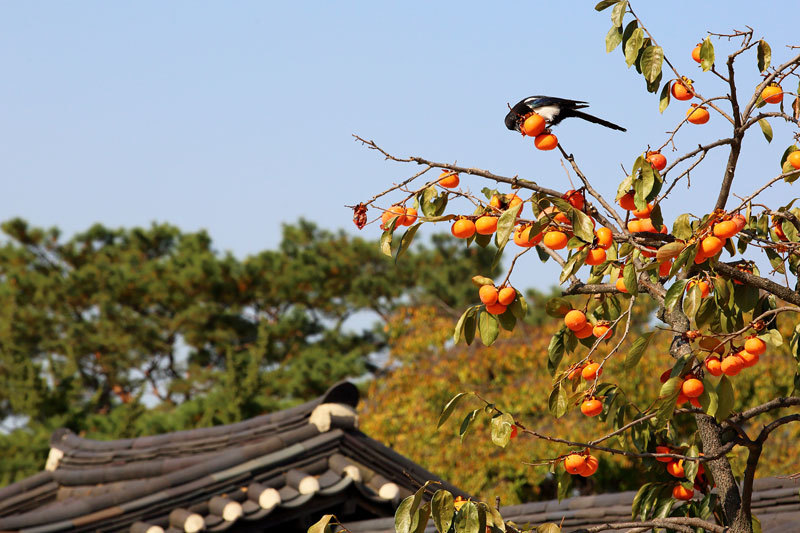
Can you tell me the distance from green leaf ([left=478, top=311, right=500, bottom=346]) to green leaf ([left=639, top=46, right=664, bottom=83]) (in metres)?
0.96

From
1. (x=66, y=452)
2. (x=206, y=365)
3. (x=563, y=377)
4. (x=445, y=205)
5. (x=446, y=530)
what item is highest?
(x=206, y=365)

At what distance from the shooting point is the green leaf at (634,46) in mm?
3057

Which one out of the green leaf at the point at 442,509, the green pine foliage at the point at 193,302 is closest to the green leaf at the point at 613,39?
the green leaf at the point at 442,509

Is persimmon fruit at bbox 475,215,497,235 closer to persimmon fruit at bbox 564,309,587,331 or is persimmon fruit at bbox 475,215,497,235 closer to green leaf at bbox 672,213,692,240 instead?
persimmon fruit at bbox 564,309,587,331

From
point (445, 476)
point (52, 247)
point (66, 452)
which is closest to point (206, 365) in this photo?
point (52, 247)

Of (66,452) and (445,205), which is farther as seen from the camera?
(66,452)

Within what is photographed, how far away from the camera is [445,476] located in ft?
49.9

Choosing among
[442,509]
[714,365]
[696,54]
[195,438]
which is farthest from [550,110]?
[195,438]

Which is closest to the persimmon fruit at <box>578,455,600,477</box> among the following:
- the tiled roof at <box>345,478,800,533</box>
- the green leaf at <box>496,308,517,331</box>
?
the green leaf at <box>496,308,517,331</box>

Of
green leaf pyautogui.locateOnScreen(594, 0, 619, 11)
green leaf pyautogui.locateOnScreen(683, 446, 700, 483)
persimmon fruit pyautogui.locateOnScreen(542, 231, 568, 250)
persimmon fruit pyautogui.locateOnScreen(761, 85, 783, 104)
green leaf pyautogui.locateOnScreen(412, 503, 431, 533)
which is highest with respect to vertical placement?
green leaf pyautogui.locateOnScreen(594, 0, 619, 11)

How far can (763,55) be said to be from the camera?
3312mm

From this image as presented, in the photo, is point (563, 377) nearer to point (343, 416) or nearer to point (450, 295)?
point (343, 416)

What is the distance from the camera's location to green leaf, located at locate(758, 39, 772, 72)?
329cm

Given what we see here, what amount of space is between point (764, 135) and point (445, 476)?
40.8 ft
